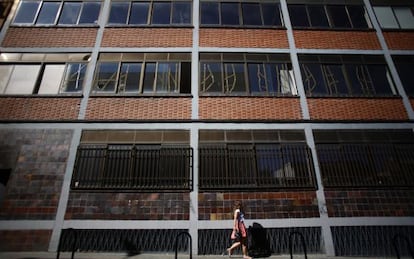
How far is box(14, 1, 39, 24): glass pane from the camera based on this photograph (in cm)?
1225

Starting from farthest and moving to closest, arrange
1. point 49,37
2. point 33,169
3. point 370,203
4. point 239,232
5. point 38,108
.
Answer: point 49,37 → point 38,108 → point 33,169 → point 370,203 → point 239,232

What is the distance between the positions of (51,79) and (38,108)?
158 cm

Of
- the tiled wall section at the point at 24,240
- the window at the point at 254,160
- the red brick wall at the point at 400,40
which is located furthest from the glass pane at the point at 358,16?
the tiled wall section at the point at 24,240

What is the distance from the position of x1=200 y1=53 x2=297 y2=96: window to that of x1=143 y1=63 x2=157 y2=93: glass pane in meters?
2.23

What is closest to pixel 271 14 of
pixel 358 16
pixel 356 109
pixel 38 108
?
pixel 358 16

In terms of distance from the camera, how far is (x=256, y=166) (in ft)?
31.8

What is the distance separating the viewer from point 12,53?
11.5m

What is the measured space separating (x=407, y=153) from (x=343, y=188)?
133 inches

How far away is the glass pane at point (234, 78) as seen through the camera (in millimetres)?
11094

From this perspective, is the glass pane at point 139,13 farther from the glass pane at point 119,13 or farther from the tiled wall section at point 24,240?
the tiled wall section at point 24,240

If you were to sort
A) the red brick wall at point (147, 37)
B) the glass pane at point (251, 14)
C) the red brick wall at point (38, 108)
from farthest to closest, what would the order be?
the glass pane at point (251, 14), the red brick wall at point (147, 37), the red brick wall at point (38, 108)

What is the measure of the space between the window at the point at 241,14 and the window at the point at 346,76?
9.36 ft

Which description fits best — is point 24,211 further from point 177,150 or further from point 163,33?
point 163,33

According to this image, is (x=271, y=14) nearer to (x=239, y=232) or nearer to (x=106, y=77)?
(x=106, y=77)
